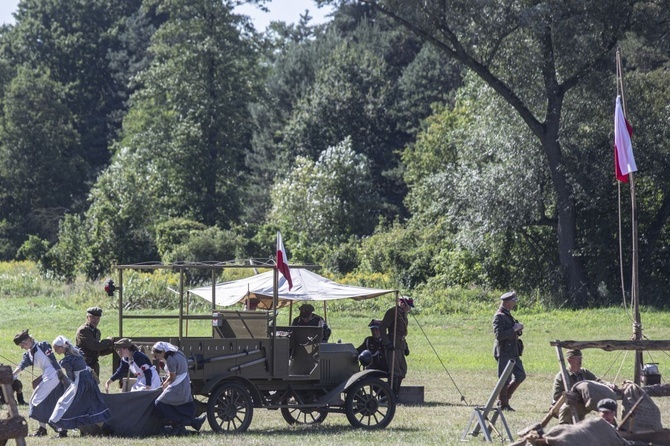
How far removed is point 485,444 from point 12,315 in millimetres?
28122

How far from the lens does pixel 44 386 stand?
1611 centimetres

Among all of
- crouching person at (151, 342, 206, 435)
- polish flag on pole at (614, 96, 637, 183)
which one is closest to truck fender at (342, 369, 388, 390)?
crouching person at (151, 342, 206, 435)

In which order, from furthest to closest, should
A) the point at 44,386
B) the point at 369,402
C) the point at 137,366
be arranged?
the point at 369,402, the point at 137,366, the point at 44,386

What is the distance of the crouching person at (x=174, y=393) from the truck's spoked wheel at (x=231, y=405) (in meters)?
0.49

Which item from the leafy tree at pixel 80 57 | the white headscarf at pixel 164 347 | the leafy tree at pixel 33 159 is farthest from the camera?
the leafy tree at pixel 80 57

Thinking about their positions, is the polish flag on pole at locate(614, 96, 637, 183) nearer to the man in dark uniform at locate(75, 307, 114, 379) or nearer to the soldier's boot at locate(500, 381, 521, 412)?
the soldier's boot at locate(500, 381, 521, 412)

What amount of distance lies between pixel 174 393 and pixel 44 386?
6.14 ft

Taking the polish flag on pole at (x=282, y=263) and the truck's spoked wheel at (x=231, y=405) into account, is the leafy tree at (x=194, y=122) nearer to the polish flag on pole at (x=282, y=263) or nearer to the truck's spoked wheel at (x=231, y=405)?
the polish flag on pole at (x=282, y=263)

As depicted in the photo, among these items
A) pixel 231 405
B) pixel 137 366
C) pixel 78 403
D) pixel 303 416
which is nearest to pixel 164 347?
pixel 137 366

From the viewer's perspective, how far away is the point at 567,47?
3775 centimetres

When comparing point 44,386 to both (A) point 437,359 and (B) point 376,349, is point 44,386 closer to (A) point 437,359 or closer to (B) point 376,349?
(B) point 376,349

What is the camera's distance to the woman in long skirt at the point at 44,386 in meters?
16.0

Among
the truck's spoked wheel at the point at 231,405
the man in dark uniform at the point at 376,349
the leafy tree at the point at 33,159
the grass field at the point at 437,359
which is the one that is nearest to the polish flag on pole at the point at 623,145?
the grass field at the point at 437,359

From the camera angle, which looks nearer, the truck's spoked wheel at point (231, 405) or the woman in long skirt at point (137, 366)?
the truck's spoked wheel at point (231, 405)
